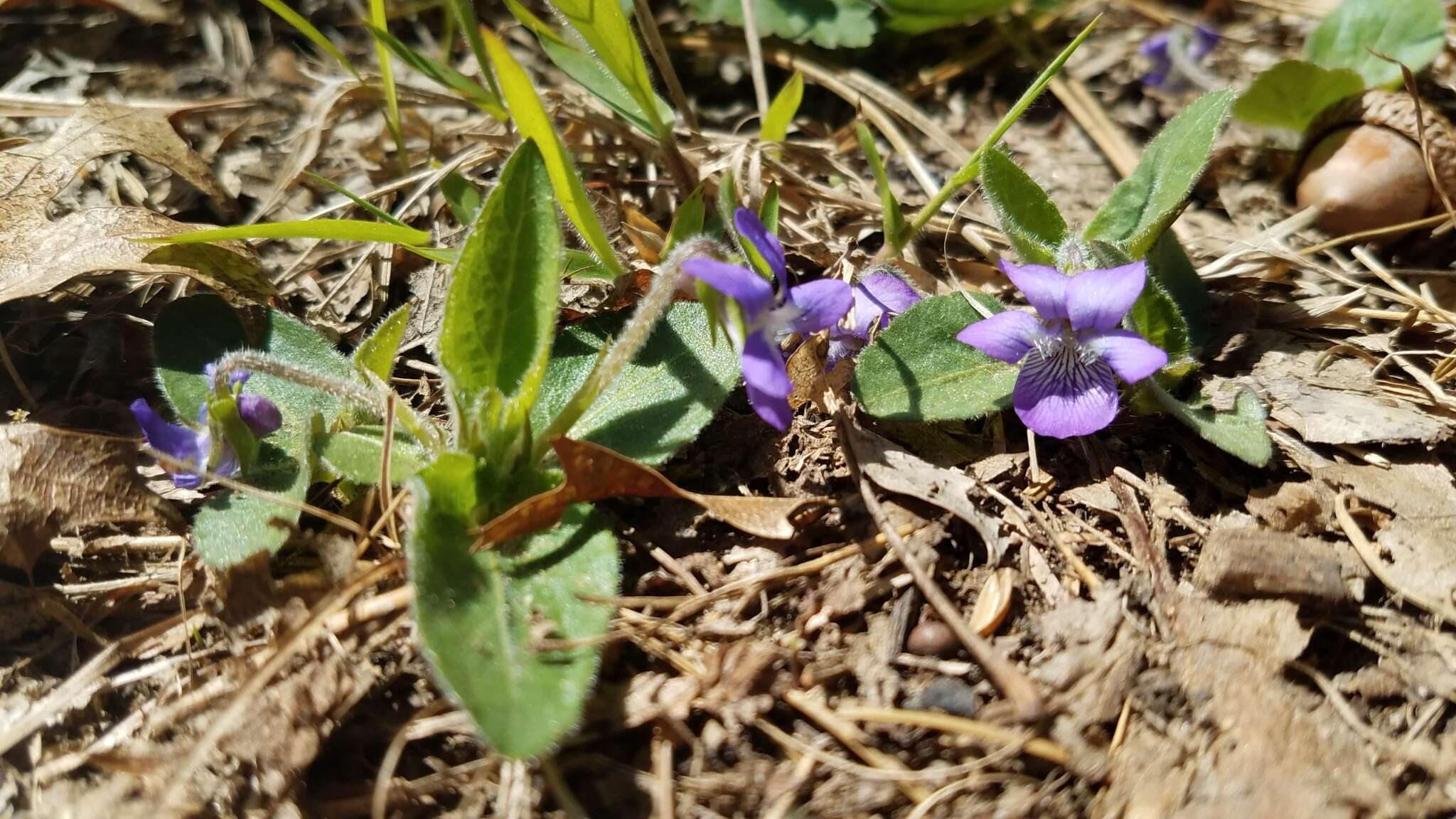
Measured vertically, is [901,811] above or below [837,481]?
below

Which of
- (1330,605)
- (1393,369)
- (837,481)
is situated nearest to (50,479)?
(837,481)

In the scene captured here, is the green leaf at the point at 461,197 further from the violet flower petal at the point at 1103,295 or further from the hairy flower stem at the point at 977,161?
the violet flower petal at the point at 1103,295

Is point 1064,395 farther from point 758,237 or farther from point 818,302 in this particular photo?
point 758,237

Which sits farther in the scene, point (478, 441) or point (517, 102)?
point (517, 102)

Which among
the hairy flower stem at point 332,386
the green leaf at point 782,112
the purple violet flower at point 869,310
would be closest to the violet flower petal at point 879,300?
the purple violet flower at point 869,310

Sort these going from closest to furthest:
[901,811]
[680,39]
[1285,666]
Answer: [901,811], [1285,666], [680,39]

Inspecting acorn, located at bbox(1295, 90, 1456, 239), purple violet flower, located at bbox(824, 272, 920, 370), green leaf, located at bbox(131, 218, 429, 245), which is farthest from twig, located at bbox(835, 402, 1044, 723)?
acorn, located at bbox(1295, 90, 1456, 239)

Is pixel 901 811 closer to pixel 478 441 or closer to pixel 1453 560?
pixel 478 441
